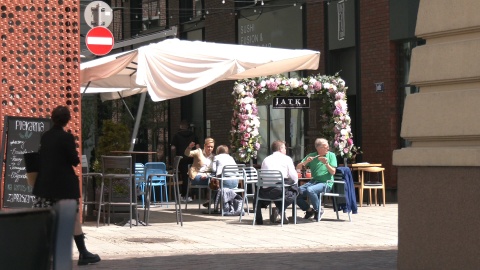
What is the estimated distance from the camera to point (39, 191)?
36.4 feet

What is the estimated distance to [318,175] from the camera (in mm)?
18234

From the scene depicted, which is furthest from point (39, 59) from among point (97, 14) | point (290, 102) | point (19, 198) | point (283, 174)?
point (290, 102)

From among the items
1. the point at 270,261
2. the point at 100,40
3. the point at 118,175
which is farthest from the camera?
the point at 100,40

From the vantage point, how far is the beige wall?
9.72m

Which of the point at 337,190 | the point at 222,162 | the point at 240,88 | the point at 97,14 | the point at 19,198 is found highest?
the point at 97,14

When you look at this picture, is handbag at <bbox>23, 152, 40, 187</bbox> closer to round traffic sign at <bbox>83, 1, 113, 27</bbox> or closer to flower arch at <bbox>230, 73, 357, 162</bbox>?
flower arch at <bbox>230, 73, 357, 162</bbox>

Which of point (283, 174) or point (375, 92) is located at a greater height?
point (375, 92)

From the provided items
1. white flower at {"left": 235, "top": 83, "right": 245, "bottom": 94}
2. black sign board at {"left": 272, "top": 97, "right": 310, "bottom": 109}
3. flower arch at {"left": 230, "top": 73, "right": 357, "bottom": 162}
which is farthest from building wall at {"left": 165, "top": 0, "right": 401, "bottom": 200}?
white flower at {"left": 235, "top": 83, "right": 245, "bottom": 94}

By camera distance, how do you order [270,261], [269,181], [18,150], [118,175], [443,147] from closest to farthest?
[443,147]
[270,261]
[18,150]
[118,175]
[269,181]

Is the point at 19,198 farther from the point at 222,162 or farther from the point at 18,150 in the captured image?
the point at 222,162

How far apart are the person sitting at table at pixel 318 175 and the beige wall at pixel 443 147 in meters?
7.49

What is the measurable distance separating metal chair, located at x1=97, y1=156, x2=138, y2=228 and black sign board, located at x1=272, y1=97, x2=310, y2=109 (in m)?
4.78

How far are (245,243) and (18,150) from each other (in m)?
3.16

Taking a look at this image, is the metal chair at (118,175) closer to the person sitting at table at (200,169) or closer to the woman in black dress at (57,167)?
Result: the person sitting at table at (200,169)
